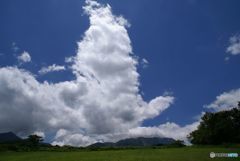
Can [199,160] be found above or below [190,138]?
below

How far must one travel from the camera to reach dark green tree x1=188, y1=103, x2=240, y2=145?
104875 millimetres

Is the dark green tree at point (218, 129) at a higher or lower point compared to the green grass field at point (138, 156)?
higher

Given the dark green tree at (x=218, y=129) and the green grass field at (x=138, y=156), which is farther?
the dark green tree at (x=218, y=129)

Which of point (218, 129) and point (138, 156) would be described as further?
point (218, 129)

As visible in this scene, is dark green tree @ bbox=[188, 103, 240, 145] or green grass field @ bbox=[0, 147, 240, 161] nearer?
green grass field @ bbox=[0, 147, 240, 161]

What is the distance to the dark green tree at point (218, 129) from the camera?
104875 millimetres

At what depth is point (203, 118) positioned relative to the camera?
11606 cm

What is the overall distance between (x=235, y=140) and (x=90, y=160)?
7953 centimetres

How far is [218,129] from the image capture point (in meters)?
105

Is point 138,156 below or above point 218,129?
below

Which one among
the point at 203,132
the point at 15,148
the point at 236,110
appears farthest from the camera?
the point at 236,110

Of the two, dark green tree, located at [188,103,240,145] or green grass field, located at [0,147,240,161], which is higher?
dark green tree, located at [188,103,240,145]

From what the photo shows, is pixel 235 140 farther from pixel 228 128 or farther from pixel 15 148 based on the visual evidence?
pixel 15 148

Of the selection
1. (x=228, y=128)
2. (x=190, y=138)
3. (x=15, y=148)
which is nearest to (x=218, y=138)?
(x=228, y=128)
